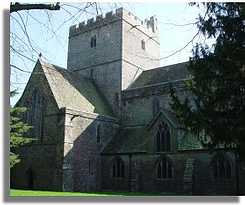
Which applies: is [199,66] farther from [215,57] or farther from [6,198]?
[6,198]

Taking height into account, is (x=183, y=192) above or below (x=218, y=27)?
below

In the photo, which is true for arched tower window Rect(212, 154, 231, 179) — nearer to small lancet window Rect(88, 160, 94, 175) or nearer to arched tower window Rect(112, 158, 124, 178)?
arched tower window Rect(112, 158, 124, 178)

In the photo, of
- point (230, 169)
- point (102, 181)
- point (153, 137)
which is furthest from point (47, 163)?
point (230, 169)

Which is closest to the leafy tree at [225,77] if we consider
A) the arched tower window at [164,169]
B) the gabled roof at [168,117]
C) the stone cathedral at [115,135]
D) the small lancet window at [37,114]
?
the stone cathedral at [115,135]

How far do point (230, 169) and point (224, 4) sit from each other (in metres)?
10.2

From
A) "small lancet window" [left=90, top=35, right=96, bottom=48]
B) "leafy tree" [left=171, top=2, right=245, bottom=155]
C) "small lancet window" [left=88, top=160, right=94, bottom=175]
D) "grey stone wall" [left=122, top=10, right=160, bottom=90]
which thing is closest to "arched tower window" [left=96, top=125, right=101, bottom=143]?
"small lancet window" [left=88, top=160, right=94, bottom=175]

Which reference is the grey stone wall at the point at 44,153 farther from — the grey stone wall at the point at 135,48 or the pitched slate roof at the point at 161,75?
the pitched slate roof at the point at 161,75

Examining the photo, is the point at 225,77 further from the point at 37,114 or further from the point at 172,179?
the point at 37,114

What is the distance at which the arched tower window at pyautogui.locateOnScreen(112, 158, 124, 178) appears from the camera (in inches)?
790

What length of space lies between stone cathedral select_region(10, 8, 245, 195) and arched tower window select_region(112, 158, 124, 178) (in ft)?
0.18

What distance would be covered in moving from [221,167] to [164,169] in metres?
3.00

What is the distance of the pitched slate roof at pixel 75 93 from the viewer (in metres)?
20.4

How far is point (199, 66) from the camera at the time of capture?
7.89 meters

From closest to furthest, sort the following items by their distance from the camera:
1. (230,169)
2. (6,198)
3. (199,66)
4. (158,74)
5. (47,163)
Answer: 1. (6,198)
2. (199,66)
3. (230,169)
4. (47,163)
5. (158,74)
